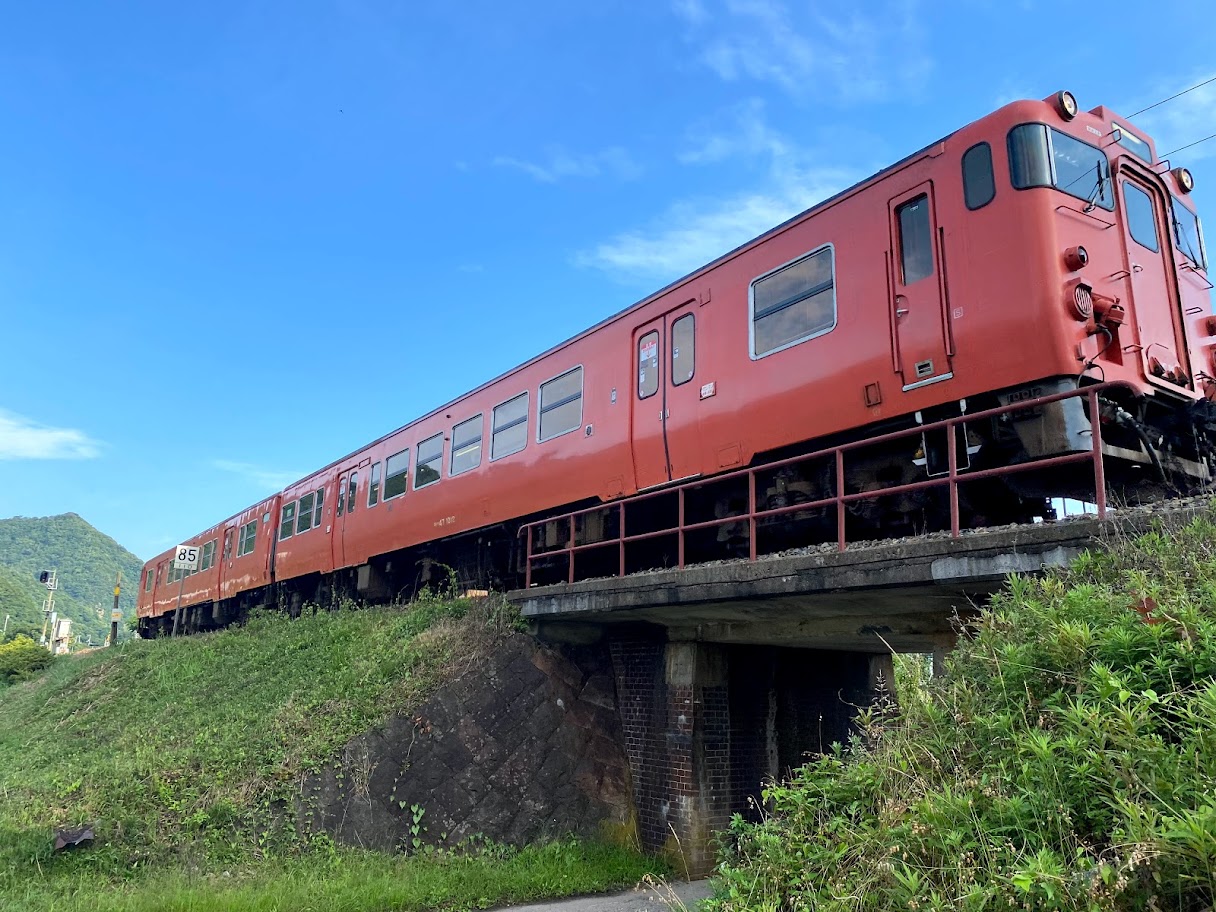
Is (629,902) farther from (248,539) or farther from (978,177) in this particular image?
(248,539)

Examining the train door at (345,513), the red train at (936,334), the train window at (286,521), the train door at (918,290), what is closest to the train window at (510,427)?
the red train at (936,334)

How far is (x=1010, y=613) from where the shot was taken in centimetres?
496

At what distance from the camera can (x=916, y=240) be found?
7.21m

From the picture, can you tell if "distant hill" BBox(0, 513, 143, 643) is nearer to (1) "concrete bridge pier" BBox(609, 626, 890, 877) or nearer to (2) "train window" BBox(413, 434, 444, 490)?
(2) "train window" BBox(413, 434, 444, 490)

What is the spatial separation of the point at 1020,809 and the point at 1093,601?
1.39m

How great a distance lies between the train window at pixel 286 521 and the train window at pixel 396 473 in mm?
5094

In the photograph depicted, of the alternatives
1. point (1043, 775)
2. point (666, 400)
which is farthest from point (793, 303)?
point (1043, 775)

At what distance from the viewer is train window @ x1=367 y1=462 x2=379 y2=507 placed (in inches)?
626

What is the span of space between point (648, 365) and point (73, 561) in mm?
127823

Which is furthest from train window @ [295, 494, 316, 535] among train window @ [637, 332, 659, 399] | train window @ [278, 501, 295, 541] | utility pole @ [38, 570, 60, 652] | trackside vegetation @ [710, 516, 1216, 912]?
utility pole @ [38, 570, 60, 652]

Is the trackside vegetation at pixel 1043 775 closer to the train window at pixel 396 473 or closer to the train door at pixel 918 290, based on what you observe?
the train door at pixel 918 290

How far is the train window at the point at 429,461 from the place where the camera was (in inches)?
549

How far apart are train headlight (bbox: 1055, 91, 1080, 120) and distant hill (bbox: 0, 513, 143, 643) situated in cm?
10735

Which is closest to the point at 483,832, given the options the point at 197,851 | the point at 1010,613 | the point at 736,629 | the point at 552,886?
the point at 552,886
